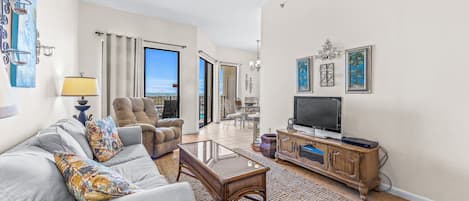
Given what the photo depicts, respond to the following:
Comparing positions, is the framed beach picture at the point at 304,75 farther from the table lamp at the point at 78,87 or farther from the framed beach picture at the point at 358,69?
the table lamp at the point at 78,87

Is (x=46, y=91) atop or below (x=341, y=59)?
below

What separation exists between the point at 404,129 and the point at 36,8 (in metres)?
3.89

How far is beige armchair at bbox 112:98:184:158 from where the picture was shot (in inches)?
130

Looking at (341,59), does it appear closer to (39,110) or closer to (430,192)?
(430,192)

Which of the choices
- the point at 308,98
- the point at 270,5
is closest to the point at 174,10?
the point at 270,5

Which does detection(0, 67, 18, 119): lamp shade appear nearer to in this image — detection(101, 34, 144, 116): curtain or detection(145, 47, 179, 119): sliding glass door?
detection(101, 34, 144, 116): curtain

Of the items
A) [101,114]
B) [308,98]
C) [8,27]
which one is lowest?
[101,114]

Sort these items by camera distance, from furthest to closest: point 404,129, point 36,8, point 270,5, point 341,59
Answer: point 270,5 < point 341,59 < point 404,129 < point 36,8

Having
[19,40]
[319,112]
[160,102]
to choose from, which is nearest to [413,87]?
[319,112]

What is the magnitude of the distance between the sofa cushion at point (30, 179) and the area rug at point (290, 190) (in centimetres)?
136

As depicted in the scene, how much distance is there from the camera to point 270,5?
13.4 ft

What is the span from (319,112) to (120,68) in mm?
3860

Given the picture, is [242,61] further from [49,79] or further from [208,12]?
[49,79]

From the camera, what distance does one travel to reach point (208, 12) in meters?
4.55
